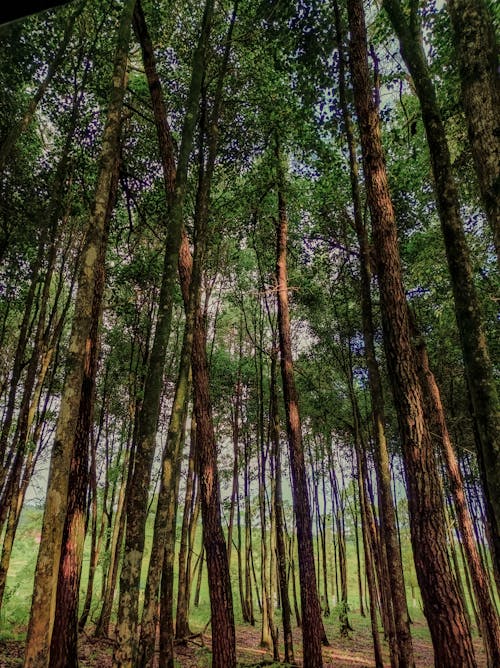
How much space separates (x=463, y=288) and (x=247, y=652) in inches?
488

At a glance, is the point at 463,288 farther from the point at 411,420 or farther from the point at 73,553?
the point at 73,553

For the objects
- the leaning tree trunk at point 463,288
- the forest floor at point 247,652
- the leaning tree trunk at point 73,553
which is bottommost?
the forest floor at point 247,652

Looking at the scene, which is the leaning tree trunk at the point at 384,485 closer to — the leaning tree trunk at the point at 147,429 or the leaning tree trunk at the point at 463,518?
the leaning tree trunk at the point at 463,518

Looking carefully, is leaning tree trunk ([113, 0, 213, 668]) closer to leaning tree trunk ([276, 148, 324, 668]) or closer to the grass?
leaning tree trunk ([276, 148, 324, 668])

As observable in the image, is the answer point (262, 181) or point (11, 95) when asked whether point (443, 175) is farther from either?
point (11, 95)

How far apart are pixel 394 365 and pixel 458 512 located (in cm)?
531

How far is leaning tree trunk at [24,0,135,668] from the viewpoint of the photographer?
2.85 meters

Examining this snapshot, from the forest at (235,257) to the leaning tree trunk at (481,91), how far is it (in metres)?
0.01

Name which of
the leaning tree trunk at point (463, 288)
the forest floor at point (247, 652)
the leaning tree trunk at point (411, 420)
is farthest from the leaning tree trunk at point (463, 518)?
the forest floor at point (247, 652)

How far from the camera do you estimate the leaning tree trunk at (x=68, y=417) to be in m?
2.85

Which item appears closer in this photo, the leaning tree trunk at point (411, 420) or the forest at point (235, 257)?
the forest at point (235, 257)

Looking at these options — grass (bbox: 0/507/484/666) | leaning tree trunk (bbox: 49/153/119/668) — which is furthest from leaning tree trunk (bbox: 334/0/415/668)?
grass (bbox: 0/507/484/666)

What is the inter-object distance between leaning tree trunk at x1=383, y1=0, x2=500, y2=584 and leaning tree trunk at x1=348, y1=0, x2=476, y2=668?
3.46 ft

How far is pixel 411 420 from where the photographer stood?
4352mm
